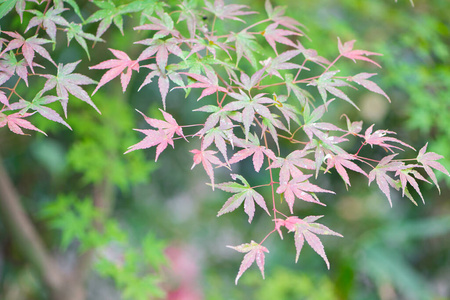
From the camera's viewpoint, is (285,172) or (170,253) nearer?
(285,172)

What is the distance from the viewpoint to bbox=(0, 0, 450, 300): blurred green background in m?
1.30

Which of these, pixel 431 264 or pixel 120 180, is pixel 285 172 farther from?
pixel 431 264

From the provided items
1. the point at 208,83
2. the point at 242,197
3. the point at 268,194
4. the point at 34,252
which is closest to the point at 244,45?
the point at 208,83

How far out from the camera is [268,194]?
185 cm

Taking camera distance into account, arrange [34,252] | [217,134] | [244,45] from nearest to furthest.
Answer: [217,134] < [244,45] < [34,252]

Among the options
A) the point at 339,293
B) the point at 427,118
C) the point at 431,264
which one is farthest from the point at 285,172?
the point at 431,264

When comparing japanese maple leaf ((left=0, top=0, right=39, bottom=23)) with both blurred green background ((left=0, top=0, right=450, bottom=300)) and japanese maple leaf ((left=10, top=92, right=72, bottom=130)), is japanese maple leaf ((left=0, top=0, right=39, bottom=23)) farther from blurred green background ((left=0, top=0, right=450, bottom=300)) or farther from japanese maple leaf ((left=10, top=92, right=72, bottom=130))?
blurred green background ((left=0, top=0, right=450, bottom=300))

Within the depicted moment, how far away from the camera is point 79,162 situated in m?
1.28

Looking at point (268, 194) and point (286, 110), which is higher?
point (286, 110)

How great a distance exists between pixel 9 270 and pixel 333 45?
1452 mm

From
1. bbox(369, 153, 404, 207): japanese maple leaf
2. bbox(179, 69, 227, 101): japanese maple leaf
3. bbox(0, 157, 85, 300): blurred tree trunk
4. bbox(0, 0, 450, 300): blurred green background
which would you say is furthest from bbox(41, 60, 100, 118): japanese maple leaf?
bbox(0, 157, 85, 300): blurred tree trunk

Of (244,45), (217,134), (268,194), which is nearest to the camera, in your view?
(217,134)

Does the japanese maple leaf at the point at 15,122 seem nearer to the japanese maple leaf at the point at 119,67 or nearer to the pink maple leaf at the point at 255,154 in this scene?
the japanese maple leaf at the point at 119,67

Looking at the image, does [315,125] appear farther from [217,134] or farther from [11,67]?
[11,67]
